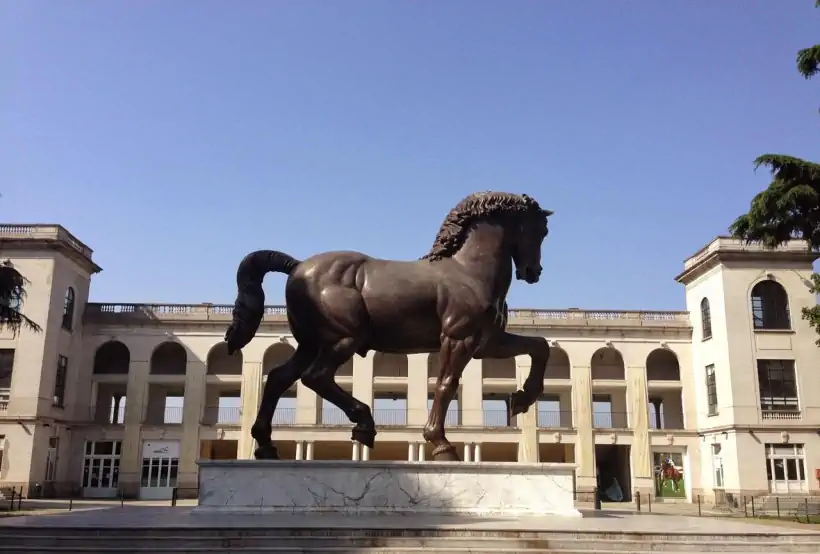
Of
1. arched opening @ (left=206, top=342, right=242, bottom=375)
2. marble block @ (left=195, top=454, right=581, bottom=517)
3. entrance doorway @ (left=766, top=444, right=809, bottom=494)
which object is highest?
arched opening @ (left=206, top=342, right=242, bottom=375)

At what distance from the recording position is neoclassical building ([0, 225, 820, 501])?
36.6 metres

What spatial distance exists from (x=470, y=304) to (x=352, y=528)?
3.74 meters

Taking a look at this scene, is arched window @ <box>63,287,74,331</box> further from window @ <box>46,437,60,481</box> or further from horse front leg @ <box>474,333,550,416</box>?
horse front leg @ <box>474,333,550,416</box>

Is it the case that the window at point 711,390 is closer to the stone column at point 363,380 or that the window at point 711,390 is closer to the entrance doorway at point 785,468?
the entrance doorway at point 785,468

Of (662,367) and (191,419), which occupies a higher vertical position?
(662,367)

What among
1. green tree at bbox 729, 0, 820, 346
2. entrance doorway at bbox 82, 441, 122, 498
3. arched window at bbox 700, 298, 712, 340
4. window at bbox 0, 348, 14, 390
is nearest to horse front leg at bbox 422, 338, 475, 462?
green tree at bbox 729, 0, 820, 346

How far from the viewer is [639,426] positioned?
4009cm

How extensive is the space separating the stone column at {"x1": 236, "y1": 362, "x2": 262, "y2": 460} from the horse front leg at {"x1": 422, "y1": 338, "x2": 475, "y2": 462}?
30.1m

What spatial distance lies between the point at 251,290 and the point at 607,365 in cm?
3571

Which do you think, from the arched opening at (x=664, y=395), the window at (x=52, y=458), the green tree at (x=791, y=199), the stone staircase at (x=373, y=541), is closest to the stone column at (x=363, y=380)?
the window at (x=52, y=458)

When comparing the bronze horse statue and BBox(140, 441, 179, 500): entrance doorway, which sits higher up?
the bronze horse statue

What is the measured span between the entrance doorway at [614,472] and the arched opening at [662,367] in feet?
14.9

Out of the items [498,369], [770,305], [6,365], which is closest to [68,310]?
[6,365]

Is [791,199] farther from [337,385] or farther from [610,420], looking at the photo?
[610,420]
